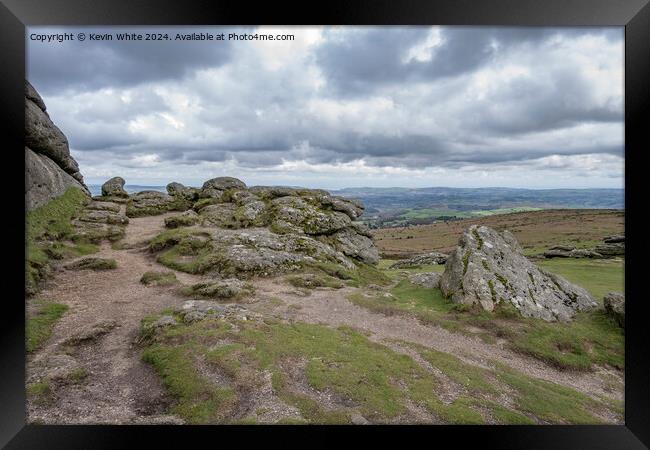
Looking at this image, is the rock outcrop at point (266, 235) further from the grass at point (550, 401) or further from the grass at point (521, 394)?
the grass at point (550, 401)

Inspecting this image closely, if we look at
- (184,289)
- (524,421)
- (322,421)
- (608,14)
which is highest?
(608,14)

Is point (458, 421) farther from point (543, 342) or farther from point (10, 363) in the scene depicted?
point (10, 363)

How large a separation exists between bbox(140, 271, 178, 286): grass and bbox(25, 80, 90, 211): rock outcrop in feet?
40.7

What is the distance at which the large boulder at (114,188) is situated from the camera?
157ft

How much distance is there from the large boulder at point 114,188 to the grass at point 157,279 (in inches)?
1220

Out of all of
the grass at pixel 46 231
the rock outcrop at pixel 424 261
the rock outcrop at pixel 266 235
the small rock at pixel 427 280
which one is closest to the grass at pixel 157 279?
the rock outcrop at pixel 266 235

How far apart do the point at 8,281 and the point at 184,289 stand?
1193cm

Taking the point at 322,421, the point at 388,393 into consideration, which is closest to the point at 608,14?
the point at 388,393

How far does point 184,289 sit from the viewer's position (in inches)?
850

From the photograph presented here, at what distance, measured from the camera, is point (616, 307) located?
1856cm

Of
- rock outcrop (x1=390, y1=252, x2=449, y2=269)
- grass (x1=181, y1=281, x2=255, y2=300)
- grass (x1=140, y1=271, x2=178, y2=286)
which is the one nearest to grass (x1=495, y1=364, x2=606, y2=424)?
grass (x1=181, y1=281, x2=255, y2=300)

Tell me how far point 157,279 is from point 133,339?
28.6ft

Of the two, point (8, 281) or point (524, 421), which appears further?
point (524, 421)

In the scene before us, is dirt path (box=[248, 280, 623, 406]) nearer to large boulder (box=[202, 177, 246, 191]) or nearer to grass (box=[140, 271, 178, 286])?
grass (box=[140, 271, 178, 286])
